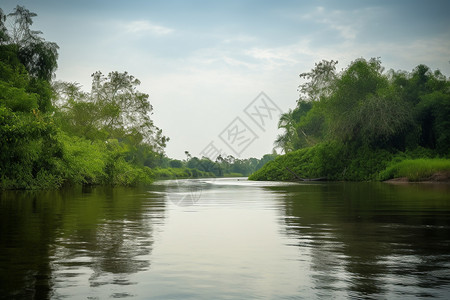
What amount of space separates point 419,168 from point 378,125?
10.3 meters

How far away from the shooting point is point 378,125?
4175 cm

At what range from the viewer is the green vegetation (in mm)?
40031

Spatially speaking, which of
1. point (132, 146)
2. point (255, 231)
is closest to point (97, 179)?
point (132, 146)

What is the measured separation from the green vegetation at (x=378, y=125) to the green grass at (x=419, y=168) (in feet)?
0.45

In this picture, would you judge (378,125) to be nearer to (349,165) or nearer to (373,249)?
(349,165)

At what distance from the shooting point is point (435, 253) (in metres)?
5.28

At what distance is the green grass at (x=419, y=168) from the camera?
1224 inches

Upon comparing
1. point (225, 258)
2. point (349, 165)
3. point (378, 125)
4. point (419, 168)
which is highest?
point (378, 125)

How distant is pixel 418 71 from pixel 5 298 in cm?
4650

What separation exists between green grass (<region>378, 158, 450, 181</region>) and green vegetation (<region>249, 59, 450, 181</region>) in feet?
0.45

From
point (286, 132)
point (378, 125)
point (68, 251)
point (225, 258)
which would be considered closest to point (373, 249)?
point (225, 258)

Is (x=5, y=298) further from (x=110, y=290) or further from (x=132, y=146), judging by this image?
(x=132, y=146)

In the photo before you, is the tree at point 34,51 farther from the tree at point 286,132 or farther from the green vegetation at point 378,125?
the tree at point 286,132

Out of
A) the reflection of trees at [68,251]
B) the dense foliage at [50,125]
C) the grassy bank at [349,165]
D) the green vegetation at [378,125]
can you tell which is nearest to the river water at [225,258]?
the reflection of trees at [68,251]
